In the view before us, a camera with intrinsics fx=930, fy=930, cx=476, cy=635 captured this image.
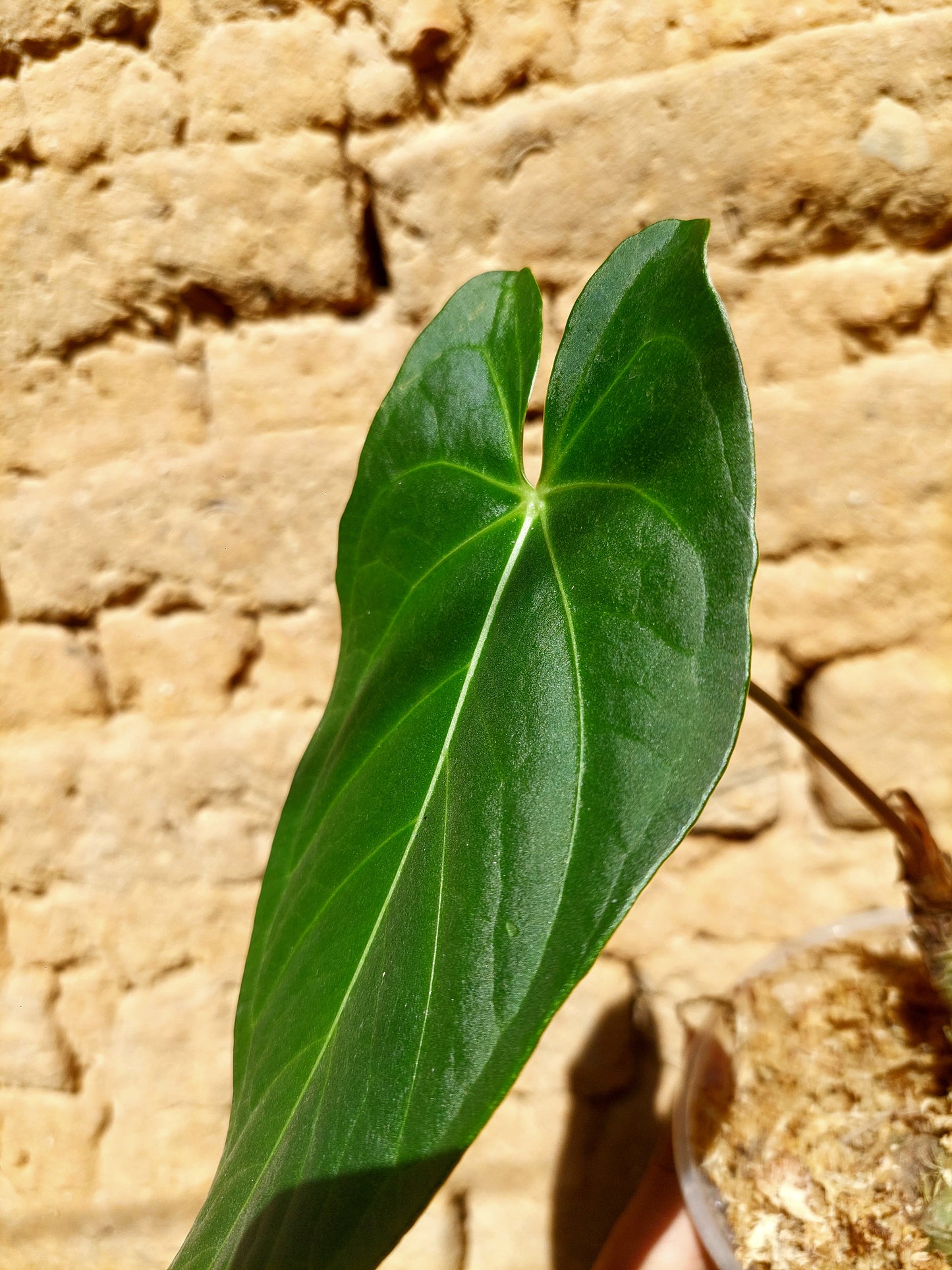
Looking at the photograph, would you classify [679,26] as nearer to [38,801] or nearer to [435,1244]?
[38,801]

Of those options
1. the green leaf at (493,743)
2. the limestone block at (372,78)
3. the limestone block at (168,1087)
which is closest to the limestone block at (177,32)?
the limestone block at (372,78)

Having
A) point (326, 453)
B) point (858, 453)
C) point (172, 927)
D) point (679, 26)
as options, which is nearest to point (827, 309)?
point (858, 453)

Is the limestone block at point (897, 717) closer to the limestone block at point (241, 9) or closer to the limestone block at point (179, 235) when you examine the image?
the limestone block at point (179, 235)

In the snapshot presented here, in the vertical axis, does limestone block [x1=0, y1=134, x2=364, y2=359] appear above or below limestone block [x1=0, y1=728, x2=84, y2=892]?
above

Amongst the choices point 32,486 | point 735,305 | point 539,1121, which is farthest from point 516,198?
point 539,1121

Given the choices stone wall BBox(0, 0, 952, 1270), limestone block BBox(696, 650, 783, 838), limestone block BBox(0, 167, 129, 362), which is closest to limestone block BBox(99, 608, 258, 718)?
stone wall BBox(0, 0, 952, 1270)

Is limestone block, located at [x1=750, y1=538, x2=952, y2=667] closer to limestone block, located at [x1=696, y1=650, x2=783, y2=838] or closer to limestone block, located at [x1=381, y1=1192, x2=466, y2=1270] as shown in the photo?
limestone block, located at [x1=696, y1=650, x2=783, y2=838]

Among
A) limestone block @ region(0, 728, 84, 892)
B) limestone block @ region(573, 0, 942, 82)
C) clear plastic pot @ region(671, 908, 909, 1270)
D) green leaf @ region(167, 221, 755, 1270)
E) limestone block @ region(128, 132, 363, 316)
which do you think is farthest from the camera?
limestone block @ region(0, 728, 84, 892)
